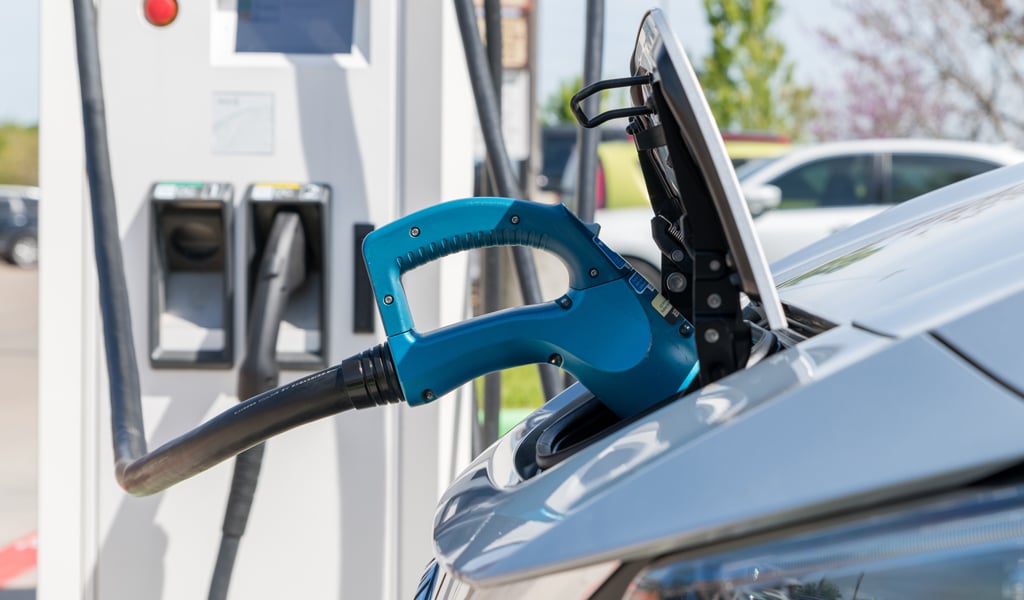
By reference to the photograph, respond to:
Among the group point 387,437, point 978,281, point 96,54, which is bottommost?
point 387,437

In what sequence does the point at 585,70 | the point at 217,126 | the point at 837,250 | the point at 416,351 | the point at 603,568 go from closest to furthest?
1. the point at 603,568
2. the point at 416,351
3. the point at 837,250
4. the point at 217,126
5. the point at 585,70

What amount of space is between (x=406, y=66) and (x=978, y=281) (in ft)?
5.51

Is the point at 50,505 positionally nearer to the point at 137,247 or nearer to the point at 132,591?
the point at 132,591

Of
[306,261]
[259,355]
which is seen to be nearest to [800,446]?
[259,355]

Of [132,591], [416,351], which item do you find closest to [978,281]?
[416,351]

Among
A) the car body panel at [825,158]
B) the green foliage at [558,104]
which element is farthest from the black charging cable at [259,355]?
the green foliage at [558,104]

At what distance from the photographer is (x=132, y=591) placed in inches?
100

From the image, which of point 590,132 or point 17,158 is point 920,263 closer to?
point 590,132

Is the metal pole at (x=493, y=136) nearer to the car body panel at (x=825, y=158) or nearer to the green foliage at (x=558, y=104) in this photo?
the car body panel at (x=825, y=158)

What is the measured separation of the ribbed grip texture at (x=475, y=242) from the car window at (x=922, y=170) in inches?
322

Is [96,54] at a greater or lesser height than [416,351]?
greater

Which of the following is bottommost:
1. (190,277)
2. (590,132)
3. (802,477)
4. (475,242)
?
(190,277)

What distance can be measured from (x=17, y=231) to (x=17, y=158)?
60.6 feet

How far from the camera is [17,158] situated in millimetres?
39406
